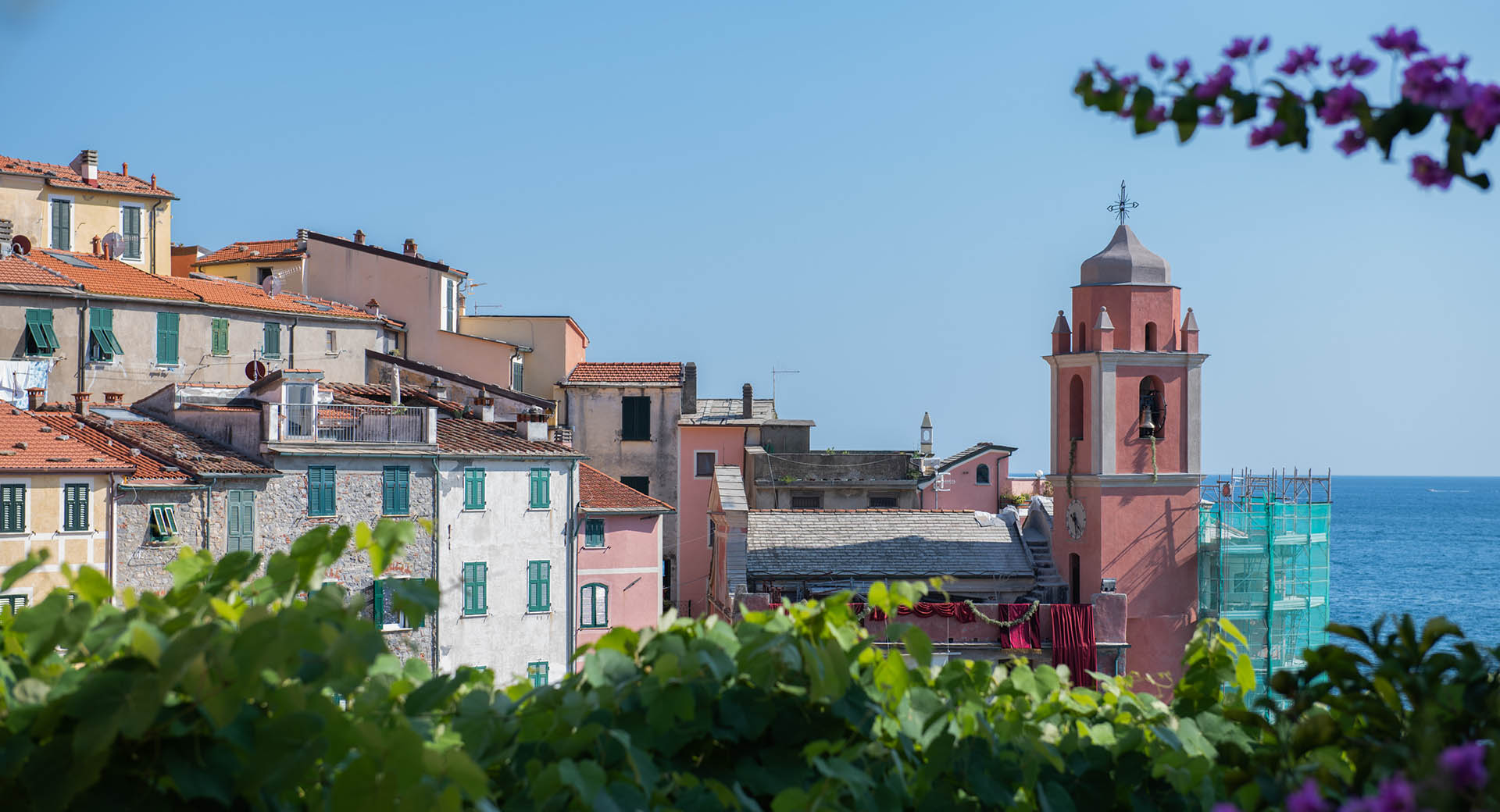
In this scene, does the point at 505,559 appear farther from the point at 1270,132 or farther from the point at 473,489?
the point at 1270,132

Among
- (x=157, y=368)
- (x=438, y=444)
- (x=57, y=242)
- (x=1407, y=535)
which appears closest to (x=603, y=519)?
(x=438, y=444)

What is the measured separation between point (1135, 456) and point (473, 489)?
15294 mm

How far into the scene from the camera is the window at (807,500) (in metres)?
45.6

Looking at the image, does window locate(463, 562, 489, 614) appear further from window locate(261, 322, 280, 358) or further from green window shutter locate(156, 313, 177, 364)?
window locate(261, 322, 280, 358)

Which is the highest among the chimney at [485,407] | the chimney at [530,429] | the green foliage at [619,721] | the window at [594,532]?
the chimney at [485,407]

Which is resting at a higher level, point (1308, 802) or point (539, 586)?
point (1308, 802)

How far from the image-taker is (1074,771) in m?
3.79

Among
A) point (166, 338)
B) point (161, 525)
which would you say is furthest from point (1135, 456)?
point (166, 338)

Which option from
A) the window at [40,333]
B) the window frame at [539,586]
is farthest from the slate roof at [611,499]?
the window at [40,333]

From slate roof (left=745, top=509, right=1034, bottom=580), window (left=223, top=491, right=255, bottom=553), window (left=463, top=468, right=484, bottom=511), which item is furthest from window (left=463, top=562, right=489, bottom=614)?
slate roof (left=745, top=509, right=1034, bottom=580)

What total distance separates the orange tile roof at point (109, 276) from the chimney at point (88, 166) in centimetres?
349

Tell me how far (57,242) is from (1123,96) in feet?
148

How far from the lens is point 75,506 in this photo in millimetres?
26844

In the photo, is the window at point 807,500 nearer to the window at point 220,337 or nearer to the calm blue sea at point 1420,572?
the window at point 220,337
